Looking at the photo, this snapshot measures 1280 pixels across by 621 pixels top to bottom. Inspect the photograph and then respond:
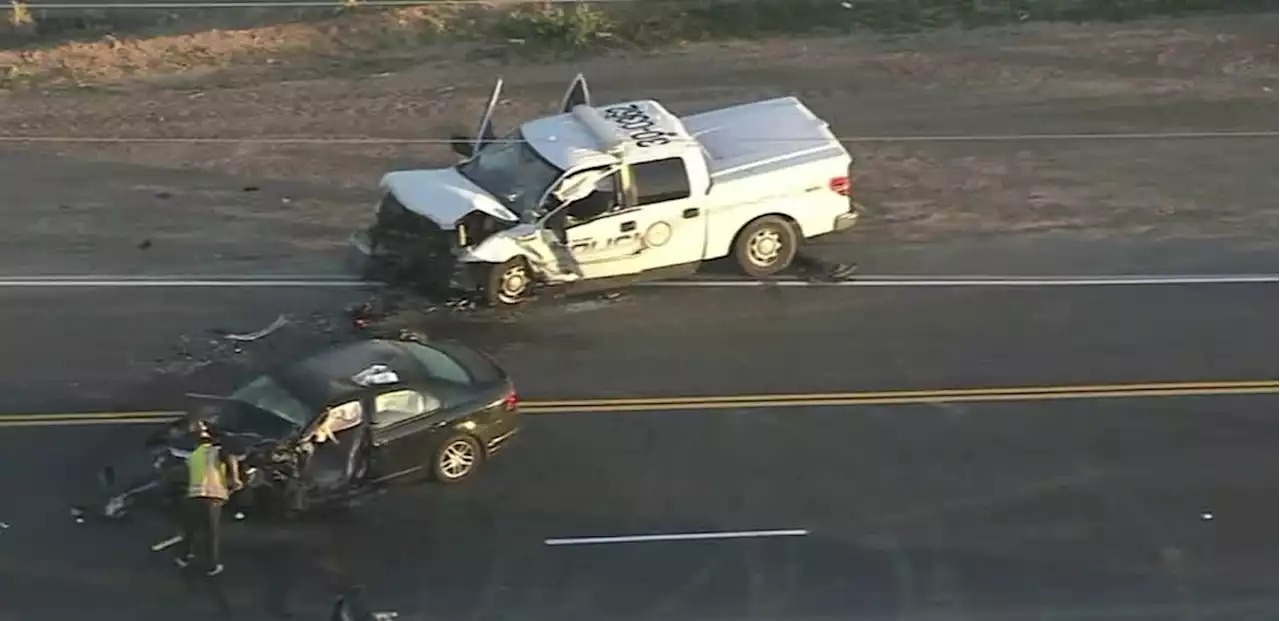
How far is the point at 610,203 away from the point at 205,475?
7.09m

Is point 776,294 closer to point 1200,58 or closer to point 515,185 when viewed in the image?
point 515,185

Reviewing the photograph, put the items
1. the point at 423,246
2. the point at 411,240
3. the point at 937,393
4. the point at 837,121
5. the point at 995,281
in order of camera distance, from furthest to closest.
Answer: the point at 837,121 < the point at 995,281 < the point at 411,240 < the point at 423,246 < the point at 937,393

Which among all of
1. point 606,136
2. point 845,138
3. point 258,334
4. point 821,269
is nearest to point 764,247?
point 821,269

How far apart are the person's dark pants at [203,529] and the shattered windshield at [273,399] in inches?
44.3

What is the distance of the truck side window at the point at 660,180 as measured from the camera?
2161 centimetres

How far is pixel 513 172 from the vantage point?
21.9 meters

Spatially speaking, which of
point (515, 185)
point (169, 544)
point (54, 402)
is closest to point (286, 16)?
point (515, 185)

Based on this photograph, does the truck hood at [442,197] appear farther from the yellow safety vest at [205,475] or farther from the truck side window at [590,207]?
the yellow safety vest at [205,475]

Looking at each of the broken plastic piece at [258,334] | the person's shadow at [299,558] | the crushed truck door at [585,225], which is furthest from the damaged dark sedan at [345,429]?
the crushed truck door at [585,225]

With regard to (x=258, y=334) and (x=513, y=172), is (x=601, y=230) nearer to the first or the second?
(x=513, y=172)

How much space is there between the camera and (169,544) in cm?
1644

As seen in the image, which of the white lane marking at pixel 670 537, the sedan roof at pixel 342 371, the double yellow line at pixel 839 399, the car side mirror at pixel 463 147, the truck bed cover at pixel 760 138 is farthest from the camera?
the car side mirror at pixel 463 147

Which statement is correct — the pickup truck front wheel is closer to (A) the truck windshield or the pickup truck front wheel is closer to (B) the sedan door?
(A) the truck windshield

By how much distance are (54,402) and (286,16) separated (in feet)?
49.9
